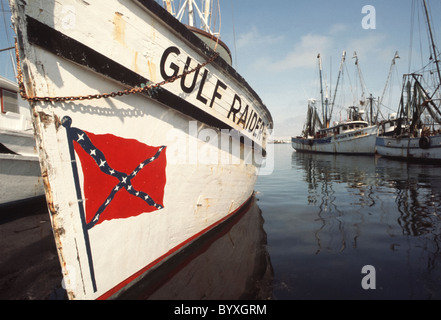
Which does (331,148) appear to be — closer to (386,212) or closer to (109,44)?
(386,212)

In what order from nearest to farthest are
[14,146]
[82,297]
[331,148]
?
[82,297], [14,146], [331,148]

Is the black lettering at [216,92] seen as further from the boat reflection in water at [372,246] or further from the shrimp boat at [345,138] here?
the shrimp boat at [345,138]

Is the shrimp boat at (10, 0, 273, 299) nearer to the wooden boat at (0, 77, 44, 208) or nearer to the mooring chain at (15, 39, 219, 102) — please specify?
the mooring chain at (15, 39, 219, 102)

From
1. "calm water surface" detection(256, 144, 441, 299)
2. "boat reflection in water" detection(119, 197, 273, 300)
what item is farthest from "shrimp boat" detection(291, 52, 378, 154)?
"boat reflection in water" detection(119, 197, 273, 300)

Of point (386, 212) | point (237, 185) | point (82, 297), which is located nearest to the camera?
point (82, 297)

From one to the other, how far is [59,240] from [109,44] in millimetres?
1727

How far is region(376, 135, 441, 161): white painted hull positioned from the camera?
50.4 feet

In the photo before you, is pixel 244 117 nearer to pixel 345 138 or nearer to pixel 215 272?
pixel 215 272

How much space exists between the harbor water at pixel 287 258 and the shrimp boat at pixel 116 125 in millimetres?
542

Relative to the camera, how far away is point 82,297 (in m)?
1.91

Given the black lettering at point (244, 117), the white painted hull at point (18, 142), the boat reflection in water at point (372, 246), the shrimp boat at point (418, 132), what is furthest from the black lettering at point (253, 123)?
the shrimp boat at point (418, 132)

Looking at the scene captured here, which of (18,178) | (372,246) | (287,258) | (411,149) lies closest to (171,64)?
(287,258)

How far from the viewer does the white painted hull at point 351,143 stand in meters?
24.1
